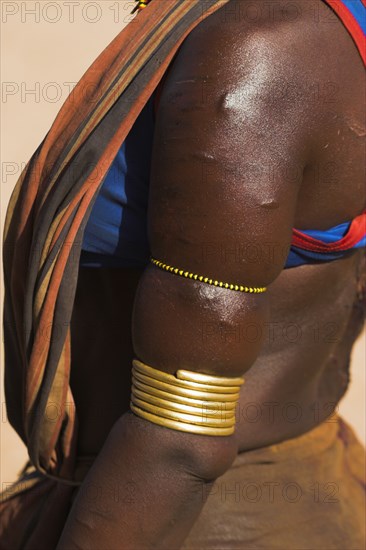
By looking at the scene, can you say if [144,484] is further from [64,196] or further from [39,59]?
[39,59]

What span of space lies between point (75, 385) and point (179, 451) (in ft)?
1.69

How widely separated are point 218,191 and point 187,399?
33 cm

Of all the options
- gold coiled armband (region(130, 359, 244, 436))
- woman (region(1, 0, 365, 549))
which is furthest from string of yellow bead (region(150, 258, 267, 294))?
gold coiled armband (region(130, 359, 244, 436))

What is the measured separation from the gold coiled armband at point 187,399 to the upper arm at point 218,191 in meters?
0.02

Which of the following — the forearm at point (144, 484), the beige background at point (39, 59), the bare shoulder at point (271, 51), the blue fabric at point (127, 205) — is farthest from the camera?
the beige background at point (39, 59)

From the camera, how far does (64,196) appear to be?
1830mm

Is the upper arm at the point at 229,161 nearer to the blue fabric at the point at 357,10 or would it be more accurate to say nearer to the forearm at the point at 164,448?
the forearm at the point at 164,448

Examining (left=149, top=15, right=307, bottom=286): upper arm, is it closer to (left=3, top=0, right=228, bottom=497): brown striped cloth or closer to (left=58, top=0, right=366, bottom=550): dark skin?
(left=58, top=0, right=366, bottom=550): dark skin

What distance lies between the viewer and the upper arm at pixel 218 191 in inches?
63.9

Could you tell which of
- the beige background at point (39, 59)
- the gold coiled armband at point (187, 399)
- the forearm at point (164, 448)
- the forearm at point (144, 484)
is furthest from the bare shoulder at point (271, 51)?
the beige background at point (39, 59)

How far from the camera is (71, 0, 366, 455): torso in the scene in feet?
5.82

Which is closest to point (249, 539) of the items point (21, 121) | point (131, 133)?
point (131, 133)

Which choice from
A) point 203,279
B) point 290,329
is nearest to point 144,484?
point 203,279

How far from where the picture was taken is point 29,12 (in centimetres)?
771
